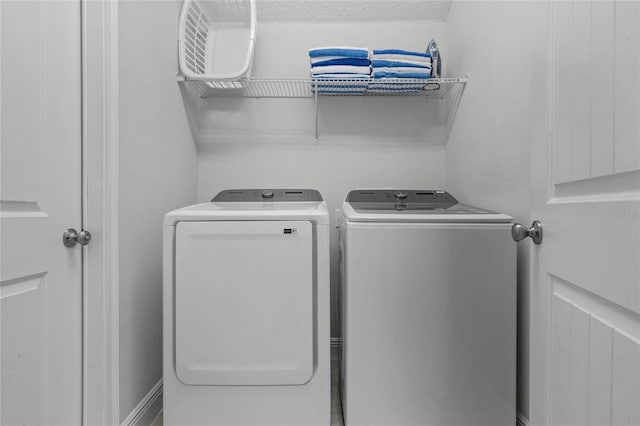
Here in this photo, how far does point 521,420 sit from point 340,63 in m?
1.78

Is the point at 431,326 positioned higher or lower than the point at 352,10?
lower

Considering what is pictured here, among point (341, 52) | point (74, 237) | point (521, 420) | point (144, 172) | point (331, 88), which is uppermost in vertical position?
point (341, 52)

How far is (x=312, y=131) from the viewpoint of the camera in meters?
2.04

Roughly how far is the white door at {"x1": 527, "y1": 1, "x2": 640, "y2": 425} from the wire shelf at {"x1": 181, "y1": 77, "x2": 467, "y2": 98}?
937mm

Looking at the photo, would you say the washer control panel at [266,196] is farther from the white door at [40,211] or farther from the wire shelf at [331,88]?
the white door at [40,211]

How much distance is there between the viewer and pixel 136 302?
1334mm

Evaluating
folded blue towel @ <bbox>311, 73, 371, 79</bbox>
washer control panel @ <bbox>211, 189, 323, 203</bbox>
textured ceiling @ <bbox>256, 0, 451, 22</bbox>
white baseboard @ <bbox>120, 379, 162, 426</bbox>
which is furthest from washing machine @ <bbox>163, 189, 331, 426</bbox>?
textured ceiling @ <bbox>256, 0, 451, 22</bbox>

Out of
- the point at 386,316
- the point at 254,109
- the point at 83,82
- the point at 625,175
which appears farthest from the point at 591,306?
the point at 254,109

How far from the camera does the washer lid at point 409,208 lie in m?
1.22

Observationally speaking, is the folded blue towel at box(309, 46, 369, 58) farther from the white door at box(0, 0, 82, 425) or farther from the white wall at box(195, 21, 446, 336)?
the white door at box(0, 0, 82, 425)

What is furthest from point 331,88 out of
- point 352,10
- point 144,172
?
point 144,172

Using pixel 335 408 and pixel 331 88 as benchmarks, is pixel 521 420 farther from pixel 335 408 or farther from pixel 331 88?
pixel 331 88

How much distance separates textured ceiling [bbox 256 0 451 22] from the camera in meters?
1.95

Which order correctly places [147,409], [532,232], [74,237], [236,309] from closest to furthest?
[532,232] < [74,237] < [236,309] < [147,409]
